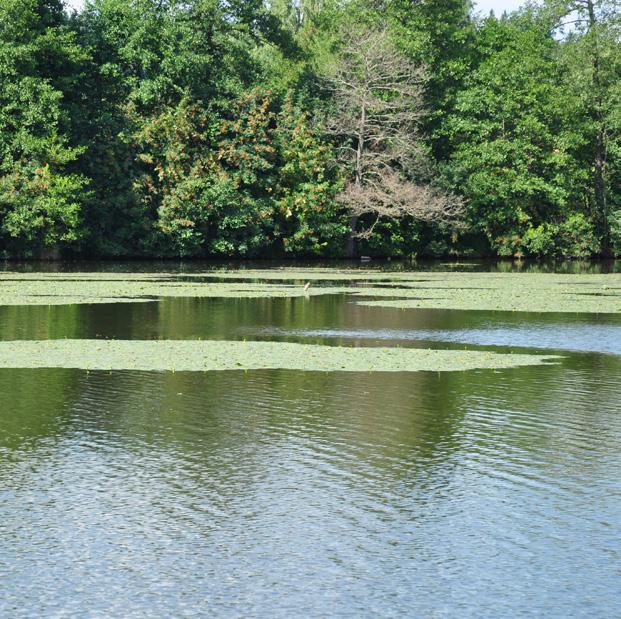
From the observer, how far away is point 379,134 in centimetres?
6775

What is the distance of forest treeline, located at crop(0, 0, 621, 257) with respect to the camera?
198ft

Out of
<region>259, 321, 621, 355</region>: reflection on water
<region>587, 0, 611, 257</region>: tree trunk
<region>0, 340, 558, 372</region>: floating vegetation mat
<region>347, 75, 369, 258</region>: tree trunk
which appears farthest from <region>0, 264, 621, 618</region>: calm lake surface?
<region>587, 0, 611, 257</region>: tree trunk

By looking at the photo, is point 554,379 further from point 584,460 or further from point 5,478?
point 5,478

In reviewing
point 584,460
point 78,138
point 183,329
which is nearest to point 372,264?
point 78,138

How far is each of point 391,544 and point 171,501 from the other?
2.43 meters

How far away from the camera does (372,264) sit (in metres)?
64.0

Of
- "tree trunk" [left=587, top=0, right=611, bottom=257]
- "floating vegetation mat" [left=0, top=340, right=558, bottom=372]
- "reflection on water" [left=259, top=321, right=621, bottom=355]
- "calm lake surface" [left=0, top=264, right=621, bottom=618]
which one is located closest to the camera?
"calm lake surface" [left=0, top=264, right=621, bottom=618]

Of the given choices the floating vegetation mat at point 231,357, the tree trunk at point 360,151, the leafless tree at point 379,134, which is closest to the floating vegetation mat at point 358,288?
the floating vegetation mat at point 231,357

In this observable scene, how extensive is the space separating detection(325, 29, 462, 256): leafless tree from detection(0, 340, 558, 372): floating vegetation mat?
4293 centimetres

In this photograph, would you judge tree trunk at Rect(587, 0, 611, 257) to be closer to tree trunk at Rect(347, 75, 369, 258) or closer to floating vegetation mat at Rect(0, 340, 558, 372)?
tree trunk at Rect(347, 75, 369, 258)

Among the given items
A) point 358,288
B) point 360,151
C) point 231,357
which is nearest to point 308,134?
point 360,151

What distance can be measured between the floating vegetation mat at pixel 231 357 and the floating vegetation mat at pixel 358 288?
36.3 ft

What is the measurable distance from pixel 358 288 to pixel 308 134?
27.3 meters

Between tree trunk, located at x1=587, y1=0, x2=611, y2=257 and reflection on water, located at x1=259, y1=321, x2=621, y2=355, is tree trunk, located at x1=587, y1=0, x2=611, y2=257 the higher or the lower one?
the higher one
